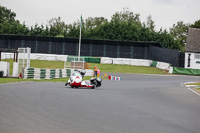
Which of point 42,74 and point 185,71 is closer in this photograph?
point 42,74

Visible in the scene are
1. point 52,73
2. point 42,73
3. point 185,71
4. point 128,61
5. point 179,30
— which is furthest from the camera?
point 179,30

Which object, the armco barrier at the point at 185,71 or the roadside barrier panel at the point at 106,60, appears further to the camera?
the roadside barrier panel at the point at 106,60

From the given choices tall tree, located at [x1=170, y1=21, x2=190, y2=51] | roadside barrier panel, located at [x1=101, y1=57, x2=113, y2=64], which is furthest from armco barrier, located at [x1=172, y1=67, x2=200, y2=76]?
tall tree, located at [x1=170, y1=21, x2=190, y2=51]

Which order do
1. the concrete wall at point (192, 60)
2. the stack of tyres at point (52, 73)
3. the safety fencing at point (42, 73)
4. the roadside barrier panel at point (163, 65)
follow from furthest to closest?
the concrete wall at point (192, 60) → the roadside barrier panel at point (163, 65) → the stack of tyres at point (52, 73) → the safety fencing at point (42, 73)

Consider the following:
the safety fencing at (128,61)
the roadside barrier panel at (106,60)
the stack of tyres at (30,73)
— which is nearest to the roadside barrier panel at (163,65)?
the safety fencing at (128,61)

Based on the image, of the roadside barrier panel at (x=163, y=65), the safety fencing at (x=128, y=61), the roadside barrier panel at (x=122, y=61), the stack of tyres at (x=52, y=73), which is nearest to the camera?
the stack of tyres at (x=52, y=73)

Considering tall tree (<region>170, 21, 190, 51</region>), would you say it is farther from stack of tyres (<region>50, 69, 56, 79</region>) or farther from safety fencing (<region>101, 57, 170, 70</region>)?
stack of tyres (<region>50, 69, 56, 79</region>)

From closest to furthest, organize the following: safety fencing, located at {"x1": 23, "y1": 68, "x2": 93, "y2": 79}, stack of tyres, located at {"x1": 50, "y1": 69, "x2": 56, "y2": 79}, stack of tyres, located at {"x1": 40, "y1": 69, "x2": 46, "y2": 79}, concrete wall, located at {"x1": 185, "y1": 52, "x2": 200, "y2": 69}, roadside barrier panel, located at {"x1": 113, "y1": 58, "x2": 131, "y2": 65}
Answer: safety fencing, located at {"x1": 23, "y1": 68, "x2": 93, "y2": 79} < stack of tyres, located at {"x1": 40, "y1": 69, "x2": 46, "y2": 79} < stack of tyres, located at {"x1": 50, "y1": 69, "x2": 56, "y2": 79} < roadside barrier panel, located at {"x1": 113, "y1": 58, "x2": 131, "y2": 65} < concrete wall, located at {"x1": 185, "y1": 52, "x2": 200, "y2": 69}

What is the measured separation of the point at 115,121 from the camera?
30.8 feet

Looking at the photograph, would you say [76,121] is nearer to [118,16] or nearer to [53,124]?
[53,124]

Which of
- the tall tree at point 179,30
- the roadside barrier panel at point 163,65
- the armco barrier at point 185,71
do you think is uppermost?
the tall tree at point 179,30

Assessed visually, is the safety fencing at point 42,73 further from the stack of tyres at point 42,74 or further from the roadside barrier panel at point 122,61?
the roadside barrier panel at point 122,61

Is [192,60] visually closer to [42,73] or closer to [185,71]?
[185,71]

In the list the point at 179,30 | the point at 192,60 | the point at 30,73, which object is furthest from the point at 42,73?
the point at 179,30
